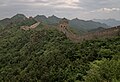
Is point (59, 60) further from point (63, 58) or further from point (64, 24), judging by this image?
point (64, 24)

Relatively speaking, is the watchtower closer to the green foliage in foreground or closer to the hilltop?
the hilltop

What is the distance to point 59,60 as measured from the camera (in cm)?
3006

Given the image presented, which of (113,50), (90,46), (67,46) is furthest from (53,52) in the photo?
(113,50)

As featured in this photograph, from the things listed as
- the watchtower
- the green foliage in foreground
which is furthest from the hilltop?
the watchtower

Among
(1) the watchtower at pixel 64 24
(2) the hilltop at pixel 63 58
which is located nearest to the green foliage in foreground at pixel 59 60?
(2) the hilltop at pixel 63 58

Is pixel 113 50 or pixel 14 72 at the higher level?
pixel 113 50

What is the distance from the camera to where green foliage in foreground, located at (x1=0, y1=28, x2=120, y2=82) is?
21.3 m

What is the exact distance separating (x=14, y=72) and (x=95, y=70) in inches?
600

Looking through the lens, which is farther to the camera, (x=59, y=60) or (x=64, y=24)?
(x=64, y=24)

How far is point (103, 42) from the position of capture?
29.9 meters

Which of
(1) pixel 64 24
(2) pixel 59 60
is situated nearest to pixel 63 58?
(2) pixel 59 60

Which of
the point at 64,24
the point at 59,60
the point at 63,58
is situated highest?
the point at 64,24

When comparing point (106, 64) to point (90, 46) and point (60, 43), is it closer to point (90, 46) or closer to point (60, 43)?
point (90, 46)

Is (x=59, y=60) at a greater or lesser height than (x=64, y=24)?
lesser
